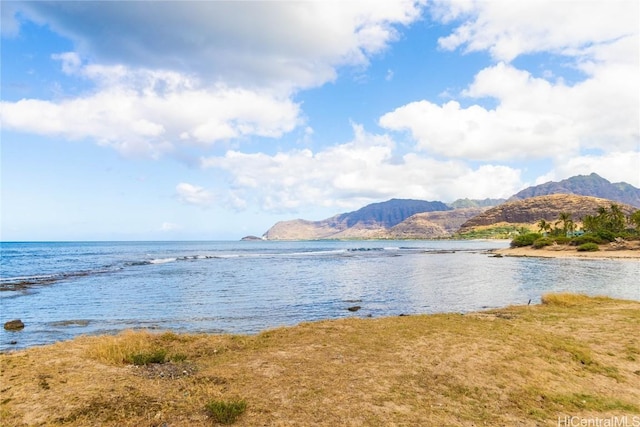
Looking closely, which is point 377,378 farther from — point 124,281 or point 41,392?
point 124,281

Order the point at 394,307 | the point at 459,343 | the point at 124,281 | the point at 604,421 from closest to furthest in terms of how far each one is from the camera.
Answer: the point at 604,421 → the point at 459,343 → the point at 394,307 → the point at 124,281

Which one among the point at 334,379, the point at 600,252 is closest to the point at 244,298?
the point at 334,379

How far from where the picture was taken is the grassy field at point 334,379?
995cm

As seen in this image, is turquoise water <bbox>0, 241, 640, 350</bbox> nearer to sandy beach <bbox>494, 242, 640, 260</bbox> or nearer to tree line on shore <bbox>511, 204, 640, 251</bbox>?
Answer: sandy beach <bbox>494, 242, 640, 260</bbox>

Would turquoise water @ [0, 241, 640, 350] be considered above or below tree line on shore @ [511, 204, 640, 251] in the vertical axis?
below

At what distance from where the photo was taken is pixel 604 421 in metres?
10.2

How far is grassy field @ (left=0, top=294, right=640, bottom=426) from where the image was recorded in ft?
32.6

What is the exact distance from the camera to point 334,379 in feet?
41.0

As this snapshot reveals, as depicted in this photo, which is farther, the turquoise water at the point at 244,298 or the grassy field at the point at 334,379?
the turquoise water at the point at 244,298

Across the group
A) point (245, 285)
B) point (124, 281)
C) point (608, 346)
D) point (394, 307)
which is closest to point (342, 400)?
point (608, 346)

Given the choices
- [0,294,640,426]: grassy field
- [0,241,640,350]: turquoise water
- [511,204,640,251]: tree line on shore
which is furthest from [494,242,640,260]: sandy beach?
[0,294,640,426]: grassy field

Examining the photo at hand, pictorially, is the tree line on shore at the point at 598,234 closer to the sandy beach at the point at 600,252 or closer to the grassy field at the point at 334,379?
the sandy beach at the point at 600,252

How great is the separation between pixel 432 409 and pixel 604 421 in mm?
4449

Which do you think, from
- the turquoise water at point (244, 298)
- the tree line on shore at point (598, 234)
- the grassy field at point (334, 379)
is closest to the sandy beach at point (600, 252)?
the tree line on shore at point (598, 234)
